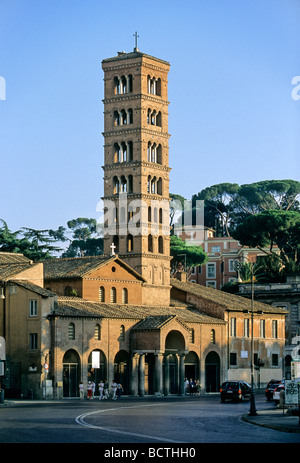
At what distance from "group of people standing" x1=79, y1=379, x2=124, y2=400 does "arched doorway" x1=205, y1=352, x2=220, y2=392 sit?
14748 millimetres

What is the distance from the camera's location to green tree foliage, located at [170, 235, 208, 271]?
140250 mm

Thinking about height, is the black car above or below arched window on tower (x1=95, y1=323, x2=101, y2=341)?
below

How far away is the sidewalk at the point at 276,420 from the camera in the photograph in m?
36.2

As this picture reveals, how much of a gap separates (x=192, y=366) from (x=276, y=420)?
4398 centimetres

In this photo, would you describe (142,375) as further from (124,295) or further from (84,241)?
(84,241)

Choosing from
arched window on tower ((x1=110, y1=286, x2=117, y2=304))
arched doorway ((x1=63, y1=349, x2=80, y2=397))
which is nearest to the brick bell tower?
arched window on tower ((x1=110, y1=286, x2=117, y2=304))

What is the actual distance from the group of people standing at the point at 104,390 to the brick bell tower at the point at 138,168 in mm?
16371

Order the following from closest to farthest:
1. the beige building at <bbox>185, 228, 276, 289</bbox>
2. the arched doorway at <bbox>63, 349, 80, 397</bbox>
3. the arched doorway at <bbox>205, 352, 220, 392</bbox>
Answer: the arched doorway at <bbox>63, 349, 80, 397</bbox> < the arched doorway at <bbox>205, 352, 220, 392</bbox> < the beige building at <bbox>185, 228, 276, 289</bbox>

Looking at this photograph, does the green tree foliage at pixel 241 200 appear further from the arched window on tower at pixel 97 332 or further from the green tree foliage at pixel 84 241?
the arched window on tower at pixel 97 332

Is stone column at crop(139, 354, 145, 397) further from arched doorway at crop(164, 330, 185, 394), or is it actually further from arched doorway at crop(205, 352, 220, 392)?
arched doorway at crop(205, 352, 220, 392)

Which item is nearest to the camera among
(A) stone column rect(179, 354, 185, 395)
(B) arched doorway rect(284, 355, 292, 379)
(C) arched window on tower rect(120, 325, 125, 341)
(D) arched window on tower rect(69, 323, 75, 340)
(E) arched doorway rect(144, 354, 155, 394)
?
(D) arched window on tower rect(69, 323, 75, 340)

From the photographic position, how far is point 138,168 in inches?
3511

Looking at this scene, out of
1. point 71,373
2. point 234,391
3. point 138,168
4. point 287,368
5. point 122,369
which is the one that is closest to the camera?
point 234,391

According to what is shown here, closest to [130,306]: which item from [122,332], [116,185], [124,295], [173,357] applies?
[124,295]
